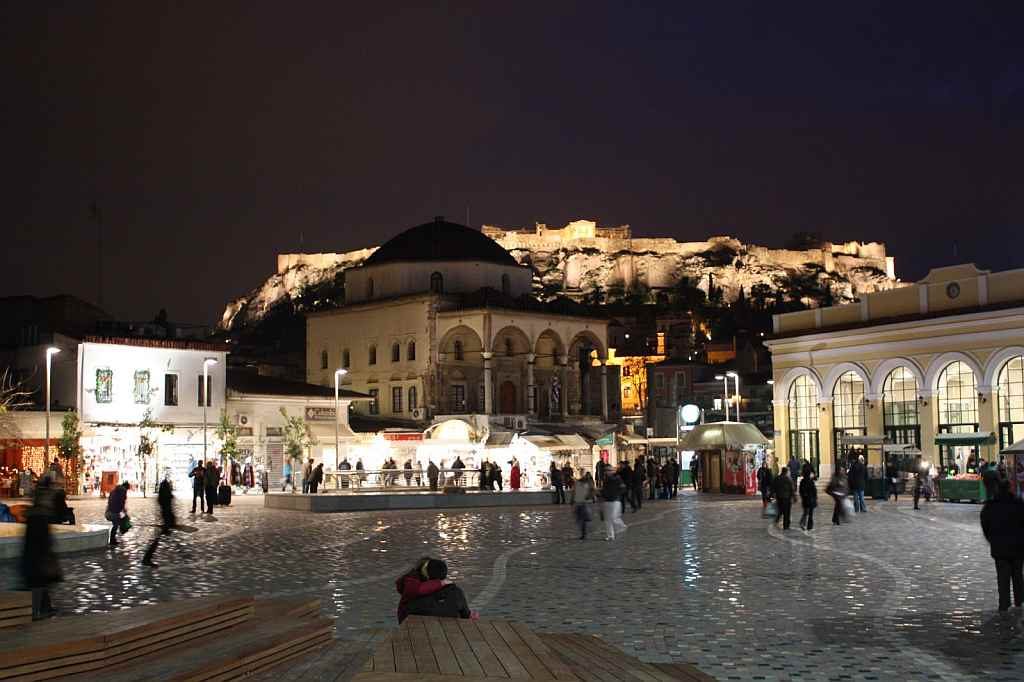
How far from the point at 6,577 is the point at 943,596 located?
11.7 meters

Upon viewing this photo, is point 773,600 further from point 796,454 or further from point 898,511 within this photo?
point 796,454

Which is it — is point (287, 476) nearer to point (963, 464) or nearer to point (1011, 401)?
point (963, 464)

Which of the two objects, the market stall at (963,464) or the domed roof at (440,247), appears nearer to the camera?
the market stall at (963,464)

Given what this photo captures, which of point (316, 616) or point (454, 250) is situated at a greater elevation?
point (454, 250)

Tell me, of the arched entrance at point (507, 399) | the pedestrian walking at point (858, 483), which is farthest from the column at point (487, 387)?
the pedestrian walking at point (858, 483)

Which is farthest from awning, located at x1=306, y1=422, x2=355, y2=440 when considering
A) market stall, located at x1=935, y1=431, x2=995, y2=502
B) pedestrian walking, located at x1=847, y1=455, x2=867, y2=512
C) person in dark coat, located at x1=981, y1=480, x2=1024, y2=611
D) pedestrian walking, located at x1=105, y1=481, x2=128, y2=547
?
person in dark coat, located at x1=981, y1=480, x2=1024, y2=611

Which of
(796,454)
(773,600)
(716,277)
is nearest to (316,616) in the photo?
(773,600)

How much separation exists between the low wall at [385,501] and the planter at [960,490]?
12.3m

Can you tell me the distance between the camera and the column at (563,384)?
7375cm

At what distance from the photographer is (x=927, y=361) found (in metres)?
48.4

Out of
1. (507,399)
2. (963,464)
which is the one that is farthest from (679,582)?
(507,399)

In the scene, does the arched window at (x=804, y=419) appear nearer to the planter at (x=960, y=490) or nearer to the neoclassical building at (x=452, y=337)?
the planter at (x=960, y=490)

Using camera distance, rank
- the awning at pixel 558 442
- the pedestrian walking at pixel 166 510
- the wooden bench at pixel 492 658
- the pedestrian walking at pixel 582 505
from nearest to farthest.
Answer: the wooden bench at pixel 492 658 < the pedestrian walking at pixel 166 510 < the pedestrian walking at pixel 582 505 < the awning at pixel 558 442

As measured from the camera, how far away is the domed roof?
2906 inches
